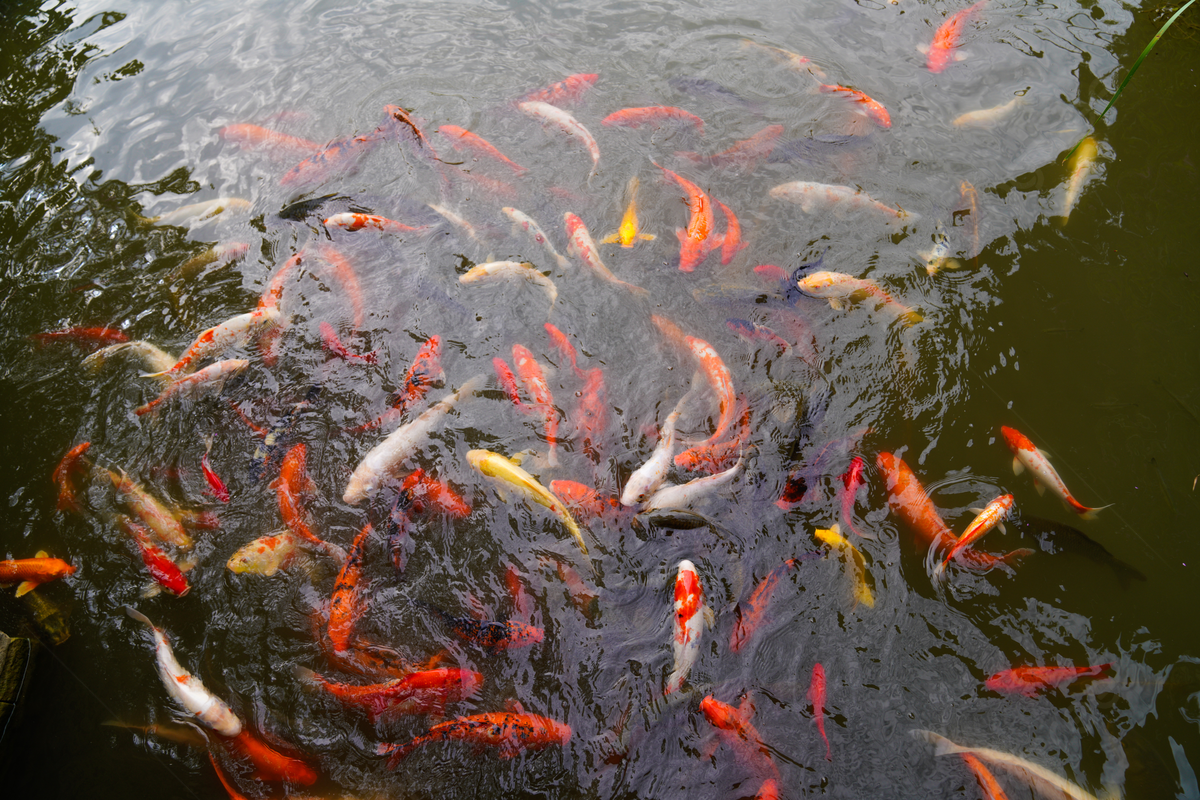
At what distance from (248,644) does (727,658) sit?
2582 mm

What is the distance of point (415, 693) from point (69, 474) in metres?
2.86

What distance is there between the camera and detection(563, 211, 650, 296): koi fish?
15.5ft

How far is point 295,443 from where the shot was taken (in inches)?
159

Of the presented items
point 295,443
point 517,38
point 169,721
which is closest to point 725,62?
point 517,38

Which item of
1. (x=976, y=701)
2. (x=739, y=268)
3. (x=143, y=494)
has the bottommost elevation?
(x=976, y=701)

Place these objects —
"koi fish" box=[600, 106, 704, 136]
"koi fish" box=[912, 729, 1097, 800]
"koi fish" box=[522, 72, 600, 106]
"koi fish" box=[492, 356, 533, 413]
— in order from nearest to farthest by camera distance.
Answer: "koi fish" box=[912, 729, 1097, 800]
"koi fish" box=[492, 356, 533, 413]
"koi fish" box=[600, 106, 704, 136]
"koi fish" box=[522, 72, 600, 106]

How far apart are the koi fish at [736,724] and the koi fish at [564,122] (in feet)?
13.9

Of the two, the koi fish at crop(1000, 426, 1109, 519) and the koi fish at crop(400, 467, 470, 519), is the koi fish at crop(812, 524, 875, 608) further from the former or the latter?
the koi fish at crop(400, 467, 470, 519)

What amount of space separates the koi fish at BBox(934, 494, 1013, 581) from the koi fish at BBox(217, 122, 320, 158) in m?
6.13

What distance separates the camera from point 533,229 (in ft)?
16.4

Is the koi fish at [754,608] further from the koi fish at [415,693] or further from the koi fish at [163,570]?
the koi fish at [163,570]

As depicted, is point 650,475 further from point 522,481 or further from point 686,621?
point 686,621

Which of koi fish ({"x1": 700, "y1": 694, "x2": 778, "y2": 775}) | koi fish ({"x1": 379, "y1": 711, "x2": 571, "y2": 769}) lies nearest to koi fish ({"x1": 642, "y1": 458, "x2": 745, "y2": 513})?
koi fish ({"x1": 700, "y1": 694, "x2": 778, "y2": 775})

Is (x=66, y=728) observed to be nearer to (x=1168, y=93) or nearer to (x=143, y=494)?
(x=143, y=494)
